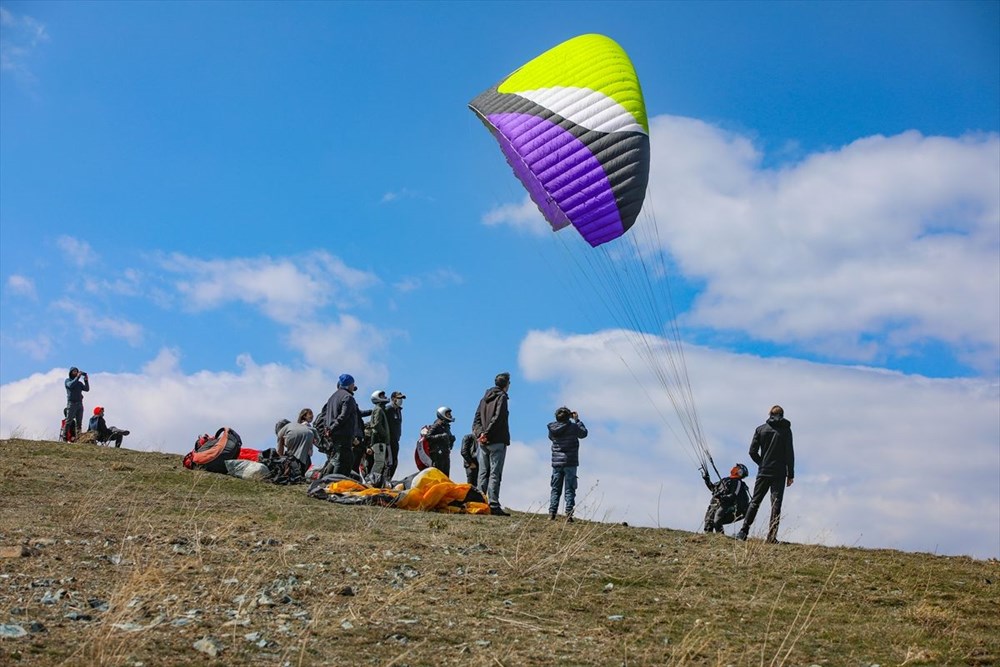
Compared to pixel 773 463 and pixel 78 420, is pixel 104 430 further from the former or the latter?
pixel 773 463

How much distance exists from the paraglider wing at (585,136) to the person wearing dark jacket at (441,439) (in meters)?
3.94

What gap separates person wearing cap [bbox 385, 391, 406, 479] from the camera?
17641mm

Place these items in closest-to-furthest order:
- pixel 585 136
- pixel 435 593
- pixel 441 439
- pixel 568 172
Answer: pixel 435 593 < pixel 585 136 < pixel 568 172 < pixel 441 439

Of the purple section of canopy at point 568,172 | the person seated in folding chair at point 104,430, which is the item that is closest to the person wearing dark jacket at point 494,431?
the purple section of canopy at point 568,172

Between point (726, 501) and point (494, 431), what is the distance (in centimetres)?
375

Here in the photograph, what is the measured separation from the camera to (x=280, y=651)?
7750 mm

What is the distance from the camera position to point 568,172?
630 inches

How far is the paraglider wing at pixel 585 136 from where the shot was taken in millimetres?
15727

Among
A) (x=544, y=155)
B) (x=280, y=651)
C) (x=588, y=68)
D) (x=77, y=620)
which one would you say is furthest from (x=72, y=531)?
(x=588, y=68)

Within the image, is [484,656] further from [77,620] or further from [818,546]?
[818,546]

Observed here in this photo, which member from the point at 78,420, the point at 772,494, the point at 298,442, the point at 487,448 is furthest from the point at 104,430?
the point at 772,494

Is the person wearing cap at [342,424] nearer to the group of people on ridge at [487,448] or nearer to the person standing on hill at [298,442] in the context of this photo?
the group of people on ridge at [487,448]

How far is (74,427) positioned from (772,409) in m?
15.9

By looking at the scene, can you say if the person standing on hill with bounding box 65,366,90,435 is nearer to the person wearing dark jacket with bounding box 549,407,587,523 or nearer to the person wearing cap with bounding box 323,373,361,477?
the person wearing cap with bounding box 323,373,361,477
